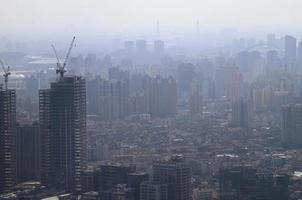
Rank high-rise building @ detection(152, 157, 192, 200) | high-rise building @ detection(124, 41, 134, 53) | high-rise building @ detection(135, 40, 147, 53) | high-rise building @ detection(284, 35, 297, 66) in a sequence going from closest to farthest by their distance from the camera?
high-rise building @ detection(152, 157, 192, 200)
high-rise building @ detection(124, 41, 134, 53)
high-rise building @ detection(135, 40, 147, 53)
high-rise building @ detection(284, 35, 297, 66)

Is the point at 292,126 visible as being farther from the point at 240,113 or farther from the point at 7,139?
the point at 7,139

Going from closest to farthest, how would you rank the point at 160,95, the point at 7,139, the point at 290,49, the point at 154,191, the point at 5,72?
the point at 154,191 < the point at 7,139 < the point at 5,72 < the point at 160,95 < the point at 290,49

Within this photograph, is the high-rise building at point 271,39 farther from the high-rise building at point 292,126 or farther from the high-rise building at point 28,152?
the high-rise building at point 28,152

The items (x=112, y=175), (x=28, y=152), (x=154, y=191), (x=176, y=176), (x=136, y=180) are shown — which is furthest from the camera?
(x=28, y=152)

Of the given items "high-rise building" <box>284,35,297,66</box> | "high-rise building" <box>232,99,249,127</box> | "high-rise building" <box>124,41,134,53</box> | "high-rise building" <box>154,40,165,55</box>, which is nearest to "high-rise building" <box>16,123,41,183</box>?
"high-rise building" <box>232,99,249,127</box>

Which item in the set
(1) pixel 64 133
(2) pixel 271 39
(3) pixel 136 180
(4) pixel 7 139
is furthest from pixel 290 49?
(3) pixel 136 180

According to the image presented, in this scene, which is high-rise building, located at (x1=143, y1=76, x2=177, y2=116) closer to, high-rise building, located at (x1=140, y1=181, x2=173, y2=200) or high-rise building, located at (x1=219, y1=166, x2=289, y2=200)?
high-rise building, located at (x1=219, y1=166, x2=289, y2=200)
